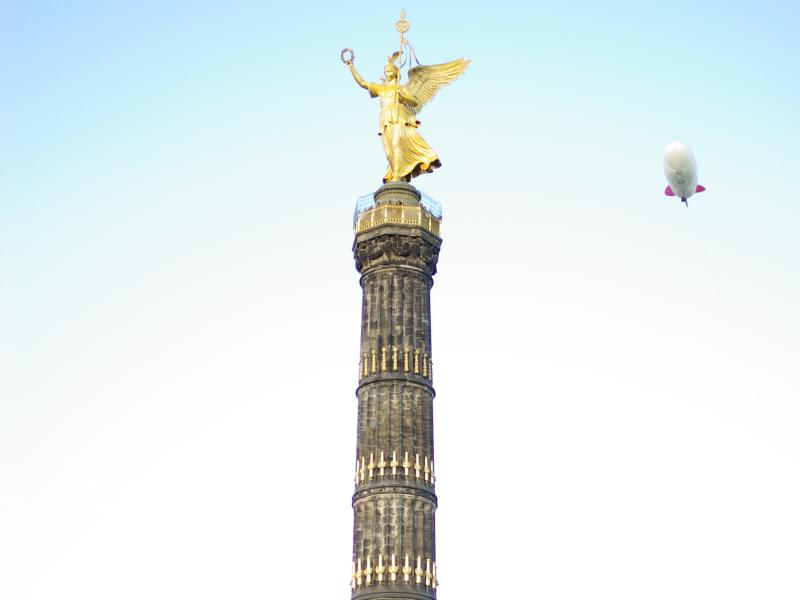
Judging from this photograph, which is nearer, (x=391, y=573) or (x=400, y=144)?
(x=391, y=573)

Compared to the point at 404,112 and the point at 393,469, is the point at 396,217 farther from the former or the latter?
the point at 393,469

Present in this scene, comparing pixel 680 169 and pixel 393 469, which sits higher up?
pixel 680 169

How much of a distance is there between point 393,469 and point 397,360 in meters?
5.56

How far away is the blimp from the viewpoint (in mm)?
51312

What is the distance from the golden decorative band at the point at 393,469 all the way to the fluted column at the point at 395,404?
5cm

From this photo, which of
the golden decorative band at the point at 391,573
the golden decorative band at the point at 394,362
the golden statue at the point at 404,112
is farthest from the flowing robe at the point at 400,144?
the golden decorative band at the point at 391,573

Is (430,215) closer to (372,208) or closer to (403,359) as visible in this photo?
(372,208)

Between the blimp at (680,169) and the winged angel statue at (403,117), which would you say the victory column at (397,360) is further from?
the blimp at (680,169)

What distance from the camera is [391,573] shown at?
53688 millimetres

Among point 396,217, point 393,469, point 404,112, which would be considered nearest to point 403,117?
point 404,112

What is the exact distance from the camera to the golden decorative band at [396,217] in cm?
6200

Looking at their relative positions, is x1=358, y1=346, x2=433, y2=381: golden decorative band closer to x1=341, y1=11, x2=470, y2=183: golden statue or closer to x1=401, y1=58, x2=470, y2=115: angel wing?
x1=341, y1=11, x2=470, y2=183: golden statue

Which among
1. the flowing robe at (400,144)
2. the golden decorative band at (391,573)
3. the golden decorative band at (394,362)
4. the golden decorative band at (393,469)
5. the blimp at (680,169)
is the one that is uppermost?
the flowing robe at (400,144)

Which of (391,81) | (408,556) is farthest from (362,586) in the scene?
(391,81)
